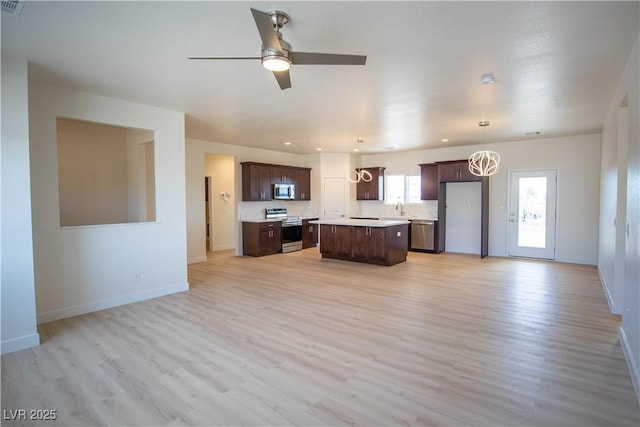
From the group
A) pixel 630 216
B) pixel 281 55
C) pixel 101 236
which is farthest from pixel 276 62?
pixel 101 236

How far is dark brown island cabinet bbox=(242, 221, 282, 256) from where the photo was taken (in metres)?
8.30

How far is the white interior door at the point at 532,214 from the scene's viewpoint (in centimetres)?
758

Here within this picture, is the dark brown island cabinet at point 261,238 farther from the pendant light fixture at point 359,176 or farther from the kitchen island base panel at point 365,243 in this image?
the pendant light fixture at point 359,176

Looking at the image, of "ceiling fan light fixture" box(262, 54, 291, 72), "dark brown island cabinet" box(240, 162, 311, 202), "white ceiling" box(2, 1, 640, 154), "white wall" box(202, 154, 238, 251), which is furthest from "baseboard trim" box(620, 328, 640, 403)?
"white wall" box(202, 154, 238, 251)

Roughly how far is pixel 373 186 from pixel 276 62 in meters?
7.73

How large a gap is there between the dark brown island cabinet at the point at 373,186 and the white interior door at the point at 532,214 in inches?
129

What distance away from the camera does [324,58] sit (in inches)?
96.0

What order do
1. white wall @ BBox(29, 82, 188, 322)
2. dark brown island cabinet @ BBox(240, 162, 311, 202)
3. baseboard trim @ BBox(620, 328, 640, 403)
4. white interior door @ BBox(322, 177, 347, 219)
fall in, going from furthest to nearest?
1. white interior door @ BBox(322, 177, 347, 219)
2. dark brown island cabinet @ BBox(240, 162, 311, 202)
3. white wall @ BBox(29, 82, 188, 322)
4. baseboard trim @ BBox(620, 328, 640, 403)

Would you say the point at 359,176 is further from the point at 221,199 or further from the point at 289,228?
the point at 221,199

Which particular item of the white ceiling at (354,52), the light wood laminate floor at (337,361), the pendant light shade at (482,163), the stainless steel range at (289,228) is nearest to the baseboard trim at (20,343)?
the light wood laminate floor at (337,361)

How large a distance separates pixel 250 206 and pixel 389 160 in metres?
4.17

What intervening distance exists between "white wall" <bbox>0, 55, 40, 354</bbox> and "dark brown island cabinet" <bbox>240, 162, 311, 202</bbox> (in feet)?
17.0

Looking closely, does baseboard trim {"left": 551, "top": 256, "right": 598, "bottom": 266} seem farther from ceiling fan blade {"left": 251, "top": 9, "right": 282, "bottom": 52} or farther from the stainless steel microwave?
ceiling fan blade {"left": 251, "top": 9, "right": 282, "bottom": 52}

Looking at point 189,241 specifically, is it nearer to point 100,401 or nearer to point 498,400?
point 100,401
